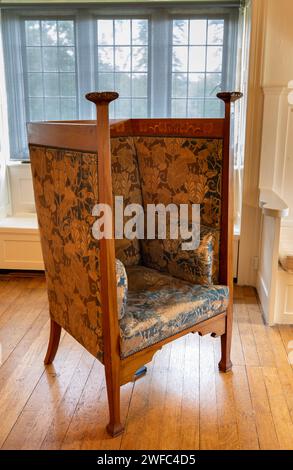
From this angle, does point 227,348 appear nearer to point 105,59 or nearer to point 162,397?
point 162,397

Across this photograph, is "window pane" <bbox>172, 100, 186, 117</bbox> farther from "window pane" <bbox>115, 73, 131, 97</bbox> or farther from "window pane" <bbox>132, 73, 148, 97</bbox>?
"window pane" <bbox>115, 73, 131, 97</bbox>

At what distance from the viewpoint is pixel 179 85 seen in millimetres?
3389

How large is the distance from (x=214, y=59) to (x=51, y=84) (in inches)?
52.3

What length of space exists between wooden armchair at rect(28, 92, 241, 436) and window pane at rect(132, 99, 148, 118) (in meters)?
1.45

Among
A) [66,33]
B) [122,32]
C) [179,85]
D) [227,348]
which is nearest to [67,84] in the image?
[66,33]

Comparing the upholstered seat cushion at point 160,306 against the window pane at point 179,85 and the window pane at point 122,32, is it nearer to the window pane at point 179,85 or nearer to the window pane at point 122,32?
the window pane at point 179,85

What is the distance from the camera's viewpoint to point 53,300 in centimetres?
195

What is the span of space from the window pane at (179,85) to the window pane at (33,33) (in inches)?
44.8

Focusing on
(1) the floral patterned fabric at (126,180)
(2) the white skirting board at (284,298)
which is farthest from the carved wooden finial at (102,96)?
(2) the white skirting board at (284,298)

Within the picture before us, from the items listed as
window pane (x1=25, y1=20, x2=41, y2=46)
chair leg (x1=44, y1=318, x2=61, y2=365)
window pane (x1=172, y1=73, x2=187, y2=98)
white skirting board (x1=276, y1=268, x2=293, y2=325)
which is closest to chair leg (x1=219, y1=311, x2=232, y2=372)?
white skirting board (x1=276, y1=268, x2=293, y2=325)

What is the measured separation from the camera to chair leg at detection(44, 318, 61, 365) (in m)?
2.08

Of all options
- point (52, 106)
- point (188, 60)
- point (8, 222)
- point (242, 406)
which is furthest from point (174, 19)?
point (242, 406)

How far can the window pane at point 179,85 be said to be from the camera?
3.37 m

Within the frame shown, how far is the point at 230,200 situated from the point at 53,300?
0.92 meters
